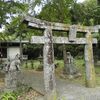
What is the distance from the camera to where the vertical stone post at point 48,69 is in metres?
9.43

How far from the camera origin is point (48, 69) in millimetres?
9578

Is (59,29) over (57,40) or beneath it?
over

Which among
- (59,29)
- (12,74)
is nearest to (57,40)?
(59,29)

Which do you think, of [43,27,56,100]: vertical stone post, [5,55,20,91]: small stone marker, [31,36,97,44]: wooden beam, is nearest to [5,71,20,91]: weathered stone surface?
[5,55,20,91]: small stone marker

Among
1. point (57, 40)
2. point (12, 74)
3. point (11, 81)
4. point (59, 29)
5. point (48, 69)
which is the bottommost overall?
point (11, 81)

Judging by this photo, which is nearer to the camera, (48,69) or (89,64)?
(48,69)

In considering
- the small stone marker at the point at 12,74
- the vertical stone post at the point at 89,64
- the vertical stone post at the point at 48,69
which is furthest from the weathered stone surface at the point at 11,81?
the vertical stone post at the point at 89,64

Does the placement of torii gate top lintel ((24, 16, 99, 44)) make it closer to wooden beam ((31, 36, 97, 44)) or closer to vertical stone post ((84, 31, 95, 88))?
wooden beam ((31, 36, 97, 44))

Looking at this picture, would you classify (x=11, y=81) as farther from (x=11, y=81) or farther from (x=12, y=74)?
(x=12, y=74)

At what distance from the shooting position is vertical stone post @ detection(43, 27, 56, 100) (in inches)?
371

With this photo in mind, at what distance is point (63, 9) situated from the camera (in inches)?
641

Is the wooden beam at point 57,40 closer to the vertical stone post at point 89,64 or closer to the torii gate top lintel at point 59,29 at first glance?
the torii gate top lintel at point 59,29

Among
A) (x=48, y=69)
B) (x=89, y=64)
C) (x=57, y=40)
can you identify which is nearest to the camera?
(x=48, y=69)

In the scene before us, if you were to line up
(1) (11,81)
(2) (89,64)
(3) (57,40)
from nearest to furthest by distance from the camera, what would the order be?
(3) (57,40)
(1) (11,81)
(2) (89,64)
